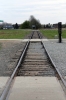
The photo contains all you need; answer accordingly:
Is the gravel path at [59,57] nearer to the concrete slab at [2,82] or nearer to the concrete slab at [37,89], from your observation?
the concrete slab at [37,89]

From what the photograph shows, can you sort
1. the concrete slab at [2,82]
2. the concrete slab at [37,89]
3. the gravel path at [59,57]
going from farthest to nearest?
the gravel path at [59,57] → the concrete slab at [2,82] → the concrete slab at [37,89]

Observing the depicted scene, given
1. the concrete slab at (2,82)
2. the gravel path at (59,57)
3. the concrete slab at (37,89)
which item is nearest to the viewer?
the concrete slab at (37,89)

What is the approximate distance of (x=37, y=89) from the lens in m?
7.40

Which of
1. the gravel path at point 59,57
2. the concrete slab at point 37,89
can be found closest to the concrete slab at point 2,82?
the concrete slab at point 37,89

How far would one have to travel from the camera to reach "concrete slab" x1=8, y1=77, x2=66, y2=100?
21.6 ft

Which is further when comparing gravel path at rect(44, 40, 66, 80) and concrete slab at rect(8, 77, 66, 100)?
gravel path at rect(44, 40, 66, 80)

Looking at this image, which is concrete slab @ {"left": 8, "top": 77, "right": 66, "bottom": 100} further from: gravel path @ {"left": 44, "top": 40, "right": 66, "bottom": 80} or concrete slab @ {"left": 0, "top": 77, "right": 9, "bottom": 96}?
gravel path @ {"left": 44, "top": 40, "right": 66, "bottom": 80}

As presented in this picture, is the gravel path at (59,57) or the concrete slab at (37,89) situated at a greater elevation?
the concrete slab at (37,89)

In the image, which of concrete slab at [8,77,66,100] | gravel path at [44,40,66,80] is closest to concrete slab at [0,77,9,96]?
concrete slab at [8,77,66,100]

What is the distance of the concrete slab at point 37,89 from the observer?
21.6 ft

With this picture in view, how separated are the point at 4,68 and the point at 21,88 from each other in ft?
13.3

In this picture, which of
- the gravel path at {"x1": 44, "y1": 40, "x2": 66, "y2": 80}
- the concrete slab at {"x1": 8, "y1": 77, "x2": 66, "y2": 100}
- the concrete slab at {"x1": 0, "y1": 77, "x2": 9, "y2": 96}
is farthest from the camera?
the gravel path at {"x1": 44, "y1": 40, "x2": 66, "y2": 80}

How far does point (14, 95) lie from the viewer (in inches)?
266

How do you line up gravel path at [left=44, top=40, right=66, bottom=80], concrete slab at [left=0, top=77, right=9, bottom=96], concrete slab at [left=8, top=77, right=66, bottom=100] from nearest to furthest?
concrete slab at [left=8, top=77, right=66, bottom=100] < concrete slab at [left=0, top=77, right=9, bottom=96] < gravel path at [left=44, top=40, right=66, bottom=80]
